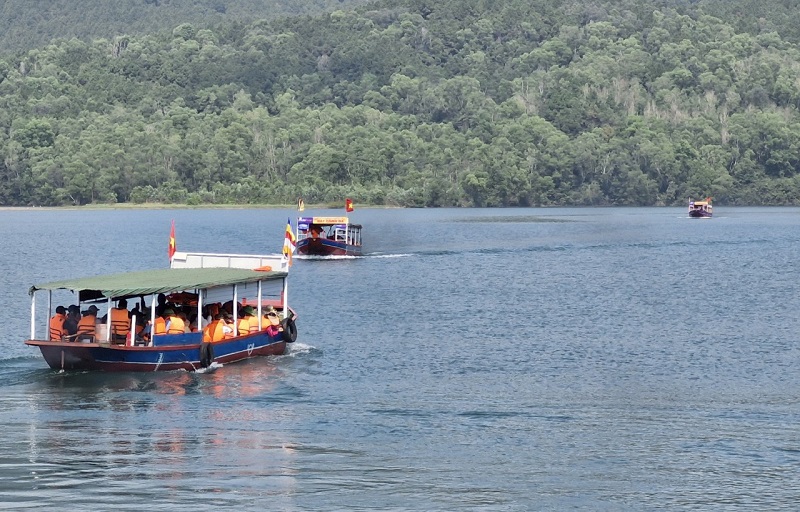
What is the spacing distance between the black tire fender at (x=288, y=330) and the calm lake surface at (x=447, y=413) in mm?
986

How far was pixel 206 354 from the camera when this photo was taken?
1752 inches

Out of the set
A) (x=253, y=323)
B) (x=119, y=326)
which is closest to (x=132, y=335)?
(x=119, y=326)

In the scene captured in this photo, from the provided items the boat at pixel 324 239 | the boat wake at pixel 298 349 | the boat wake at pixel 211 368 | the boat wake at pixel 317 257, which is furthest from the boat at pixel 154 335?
the boat wake at pixel 317 257

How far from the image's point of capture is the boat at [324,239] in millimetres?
106812

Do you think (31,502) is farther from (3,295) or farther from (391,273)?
(391,273)

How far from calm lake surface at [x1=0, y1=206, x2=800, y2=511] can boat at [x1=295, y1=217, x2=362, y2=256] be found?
89.4 feet

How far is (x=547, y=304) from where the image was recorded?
72375 millimetres

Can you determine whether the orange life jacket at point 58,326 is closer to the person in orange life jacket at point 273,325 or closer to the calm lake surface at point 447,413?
the calm lake surface at point 447,413

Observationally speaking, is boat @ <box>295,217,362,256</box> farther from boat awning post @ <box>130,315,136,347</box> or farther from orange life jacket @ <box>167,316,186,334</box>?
boat awning post @ <box>130,315,136,347</box>

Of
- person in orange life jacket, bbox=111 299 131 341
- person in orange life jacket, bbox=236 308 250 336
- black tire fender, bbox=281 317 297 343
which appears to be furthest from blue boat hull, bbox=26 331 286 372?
black tire fender, bbox=281 317 297 343

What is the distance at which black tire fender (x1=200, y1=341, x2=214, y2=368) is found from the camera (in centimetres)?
4438

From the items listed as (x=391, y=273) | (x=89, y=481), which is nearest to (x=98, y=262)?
(x=391, y=273)

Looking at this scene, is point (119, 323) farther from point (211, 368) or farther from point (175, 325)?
point (211, 368)

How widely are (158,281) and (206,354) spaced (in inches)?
110
